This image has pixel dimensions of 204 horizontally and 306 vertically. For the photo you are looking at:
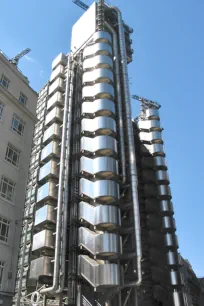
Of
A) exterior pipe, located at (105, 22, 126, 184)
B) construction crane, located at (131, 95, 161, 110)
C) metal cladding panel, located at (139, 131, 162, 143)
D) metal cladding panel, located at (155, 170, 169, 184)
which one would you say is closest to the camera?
exterior pipe, located at (105, 22, 126, 184)

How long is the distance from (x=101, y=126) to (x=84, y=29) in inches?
798

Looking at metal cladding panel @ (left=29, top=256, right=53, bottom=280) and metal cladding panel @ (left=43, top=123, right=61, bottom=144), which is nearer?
metal cladding panel @ (left=29, top=256, right=53, bottom=280)

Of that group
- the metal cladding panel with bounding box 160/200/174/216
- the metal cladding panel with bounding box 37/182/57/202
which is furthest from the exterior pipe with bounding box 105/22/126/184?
the metal cladding panel with bounding box 160/200/174/216

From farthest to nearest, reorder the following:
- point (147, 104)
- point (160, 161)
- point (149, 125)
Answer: point (147, 104) < point (149, 125) < point (160, 161)

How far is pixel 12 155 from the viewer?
3878cm

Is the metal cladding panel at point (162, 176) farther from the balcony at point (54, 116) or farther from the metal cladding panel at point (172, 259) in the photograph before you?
the balcony at point (54, 116)

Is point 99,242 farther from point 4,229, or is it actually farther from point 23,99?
point 23,99

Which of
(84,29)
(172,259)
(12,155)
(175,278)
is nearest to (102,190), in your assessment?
(12,155)

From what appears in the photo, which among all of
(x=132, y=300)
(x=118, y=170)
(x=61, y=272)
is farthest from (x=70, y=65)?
(x=132, y=300)

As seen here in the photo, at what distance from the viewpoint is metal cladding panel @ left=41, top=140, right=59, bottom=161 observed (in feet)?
120

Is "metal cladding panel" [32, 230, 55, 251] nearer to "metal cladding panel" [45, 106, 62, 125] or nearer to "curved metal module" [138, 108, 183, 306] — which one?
"curved metal module" [138, 108, 183, 306]

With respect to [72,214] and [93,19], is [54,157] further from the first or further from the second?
[93,19]

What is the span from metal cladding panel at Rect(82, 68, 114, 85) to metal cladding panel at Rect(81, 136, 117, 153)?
8083 millimetres

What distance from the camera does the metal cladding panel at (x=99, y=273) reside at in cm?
2663
